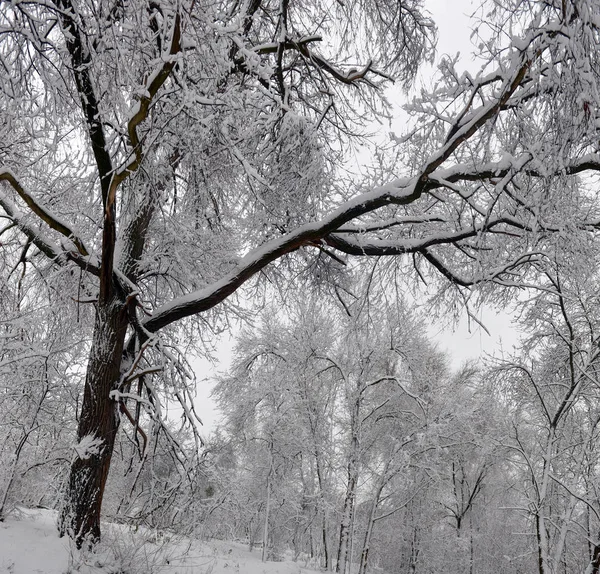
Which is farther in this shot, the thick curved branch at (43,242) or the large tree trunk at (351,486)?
the large tree trunk at (351,486)

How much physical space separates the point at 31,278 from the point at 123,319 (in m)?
2.75

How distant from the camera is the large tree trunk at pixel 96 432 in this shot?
4.50 meters

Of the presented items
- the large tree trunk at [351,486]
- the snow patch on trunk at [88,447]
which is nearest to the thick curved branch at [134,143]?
the snow patch on trunk at [88,447]

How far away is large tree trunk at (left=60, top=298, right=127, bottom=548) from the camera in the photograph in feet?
14.8

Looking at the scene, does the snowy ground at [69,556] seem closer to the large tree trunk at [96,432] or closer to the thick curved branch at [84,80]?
the large tree trunk at [96,432]

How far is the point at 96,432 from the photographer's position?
470cm

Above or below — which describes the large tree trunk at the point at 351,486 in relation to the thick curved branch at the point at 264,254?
below

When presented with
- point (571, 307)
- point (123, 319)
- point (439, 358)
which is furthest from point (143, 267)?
point (439, 358)

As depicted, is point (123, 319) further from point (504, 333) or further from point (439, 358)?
point (439, 358)

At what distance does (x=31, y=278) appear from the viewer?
22.7 ft

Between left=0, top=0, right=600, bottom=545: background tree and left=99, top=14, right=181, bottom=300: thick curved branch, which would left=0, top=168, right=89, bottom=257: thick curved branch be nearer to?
left=0, top=0, right=600, bottom=545: background tree

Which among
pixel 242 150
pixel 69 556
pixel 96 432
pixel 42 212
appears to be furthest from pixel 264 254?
pixel 69 556

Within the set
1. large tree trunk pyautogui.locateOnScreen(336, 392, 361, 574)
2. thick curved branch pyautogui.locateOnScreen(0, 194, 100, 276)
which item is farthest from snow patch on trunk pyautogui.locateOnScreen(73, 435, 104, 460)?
large tree trunk pyautogui.locateOnScreen(336, 392, 361, 574)

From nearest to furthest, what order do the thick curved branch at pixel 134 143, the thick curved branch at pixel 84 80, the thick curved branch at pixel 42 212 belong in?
the thick curved branch at pixel 84 80
the thick curved branch at pixel 134 143
the thick curved branch at pixel 42 212
